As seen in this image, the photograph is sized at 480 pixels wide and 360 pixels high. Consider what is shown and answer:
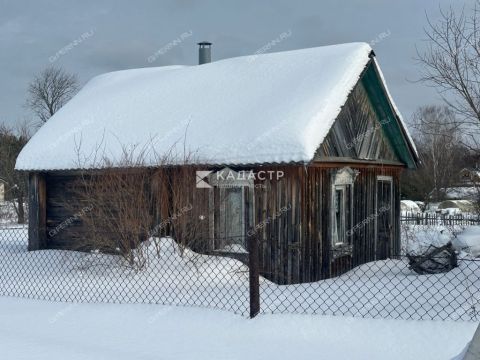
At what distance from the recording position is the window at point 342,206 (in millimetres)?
11984

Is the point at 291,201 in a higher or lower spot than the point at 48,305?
higher

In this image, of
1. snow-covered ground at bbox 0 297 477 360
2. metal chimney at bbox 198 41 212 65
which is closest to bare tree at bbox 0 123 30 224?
metal chimney at bbox 198 41 212 65

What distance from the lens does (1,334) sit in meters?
5.25

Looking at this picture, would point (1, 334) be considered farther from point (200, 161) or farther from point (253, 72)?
point (253, 72)

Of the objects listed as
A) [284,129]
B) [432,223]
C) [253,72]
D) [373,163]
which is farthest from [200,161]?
[432,223]

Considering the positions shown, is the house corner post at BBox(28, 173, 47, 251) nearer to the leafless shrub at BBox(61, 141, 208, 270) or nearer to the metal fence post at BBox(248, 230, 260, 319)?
the leafless shrub at BBox(61, 141, 208, 270)

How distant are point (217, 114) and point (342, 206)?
336 centimetres

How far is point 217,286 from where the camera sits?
830 centimetres

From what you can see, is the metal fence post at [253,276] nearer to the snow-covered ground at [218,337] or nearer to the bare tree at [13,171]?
the snow-covered ground at [218,337]

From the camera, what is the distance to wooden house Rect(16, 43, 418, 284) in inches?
423

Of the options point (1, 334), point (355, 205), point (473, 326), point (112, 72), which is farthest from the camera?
point (112, 72)

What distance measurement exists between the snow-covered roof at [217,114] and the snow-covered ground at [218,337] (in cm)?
507

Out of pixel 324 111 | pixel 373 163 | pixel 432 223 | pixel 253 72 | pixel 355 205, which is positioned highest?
pixel 253 72

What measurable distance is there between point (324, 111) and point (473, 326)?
6.57 m
